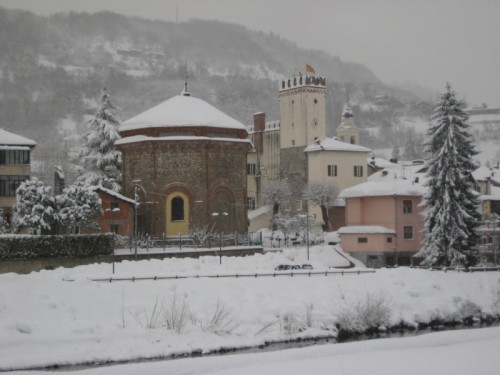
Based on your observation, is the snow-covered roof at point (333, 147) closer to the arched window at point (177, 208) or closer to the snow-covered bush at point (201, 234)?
the arched window at point (177, 208)

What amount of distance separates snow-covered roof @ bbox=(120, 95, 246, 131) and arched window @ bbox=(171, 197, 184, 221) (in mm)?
5068

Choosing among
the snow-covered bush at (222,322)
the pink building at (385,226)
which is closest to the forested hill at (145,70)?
the pink building at (385,226)

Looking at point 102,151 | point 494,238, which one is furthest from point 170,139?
point 494,238

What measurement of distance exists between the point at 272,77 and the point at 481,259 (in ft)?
464

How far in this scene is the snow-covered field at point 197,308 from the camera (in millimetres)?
25328

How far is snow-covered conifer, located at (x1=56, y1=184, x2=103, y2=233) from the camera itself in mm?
45375

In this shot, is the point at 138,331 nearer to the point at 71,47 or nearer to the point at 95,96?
the point at 95,96

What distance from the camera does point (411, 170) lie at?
247 ft

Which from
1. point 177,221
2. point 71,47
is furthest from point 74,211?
point 71,47

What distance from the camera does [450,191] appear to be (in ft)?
143

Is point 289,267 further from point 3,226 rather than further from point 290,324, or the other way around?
point 3,226

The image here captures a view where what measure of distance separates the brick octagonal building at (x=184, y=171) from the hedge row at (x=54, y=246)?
10198 millimetres

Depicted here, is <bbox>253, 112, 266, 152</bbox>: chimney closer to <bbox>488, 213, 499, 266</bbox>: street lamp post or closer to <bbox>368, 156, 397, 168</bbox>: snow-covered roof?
<bbox>368, 156, 397, 168</bbox>: snow-covered roof

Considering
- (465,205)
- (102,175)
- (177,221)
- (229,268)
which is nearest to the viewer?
(229,268)
